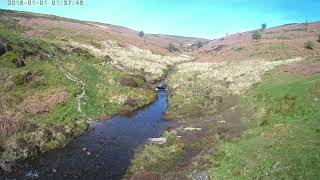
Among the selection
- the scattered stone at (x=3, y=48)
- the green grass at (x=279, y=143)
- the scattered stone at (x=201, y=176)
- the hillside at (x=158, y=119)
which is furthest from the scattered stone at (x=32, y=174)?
the scattered stone at (x=3, y=48)

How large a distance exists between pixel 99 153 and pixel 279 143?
14.0 m

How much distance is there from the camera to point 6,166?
27016mm

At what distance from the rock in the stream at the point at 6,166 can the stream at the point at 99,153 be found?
19.7 inches

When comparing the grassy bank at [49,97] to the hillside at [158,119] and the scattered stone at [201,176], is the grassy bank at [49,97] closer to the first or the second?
the hillside at [158,119]

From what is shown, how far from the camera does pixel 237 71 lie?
72.1 meters

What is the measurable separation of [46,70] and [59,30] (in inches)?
2398

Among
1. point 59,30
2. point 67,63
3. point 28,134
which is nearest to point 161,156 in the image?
point 28,134

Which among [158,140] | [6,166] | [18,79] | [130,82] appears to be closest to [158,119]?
[158,140]

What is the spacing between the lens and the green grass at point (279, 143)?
74.1ft

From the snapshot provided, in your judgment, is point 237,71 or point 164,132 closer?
point 164,132

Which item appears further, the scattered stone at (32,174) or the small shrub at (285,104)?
the small shrub at (285,104)

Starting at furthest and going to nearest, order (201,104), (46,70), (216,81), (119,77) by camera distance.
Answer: (216,81) → (119,77) → (46,70) → (201,104)

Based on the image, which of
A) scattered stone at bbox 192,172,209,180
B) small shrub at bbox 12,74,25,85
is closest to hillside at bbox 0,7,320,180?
scattered stone at bbox 192,172,209,180

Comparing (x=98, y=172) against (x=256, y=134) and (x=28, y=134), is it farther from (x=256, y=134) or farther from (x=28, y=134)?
(x=256, y=134)
